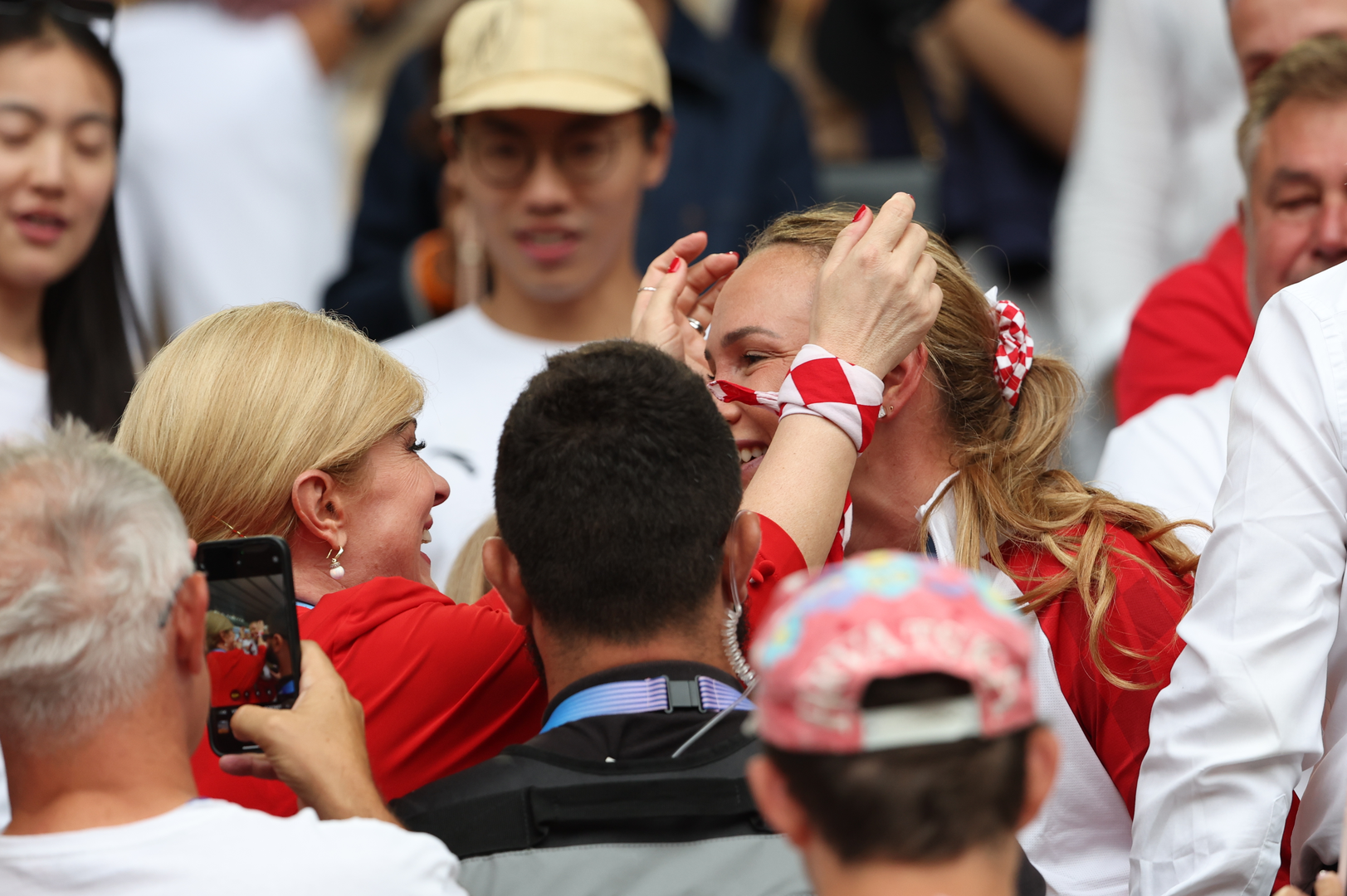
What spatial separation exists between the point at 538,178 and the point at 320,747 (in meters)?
2.30

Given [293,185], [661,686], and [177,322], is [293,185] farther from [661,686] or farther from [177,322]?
[661,686]

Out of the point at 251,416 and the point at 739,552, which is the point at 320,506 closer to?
the point at 251,416

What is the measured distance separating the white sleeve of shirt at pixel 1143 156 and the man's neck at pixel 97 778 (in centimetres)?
321

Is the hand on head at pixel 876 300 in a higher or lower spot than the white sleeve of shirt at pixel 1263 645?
higher

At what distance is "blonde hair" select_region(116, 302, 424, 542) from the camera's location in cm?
220

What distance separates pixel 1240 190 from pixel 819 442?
2.46 m

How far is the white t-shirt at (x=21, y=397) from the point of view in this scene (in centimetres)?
370

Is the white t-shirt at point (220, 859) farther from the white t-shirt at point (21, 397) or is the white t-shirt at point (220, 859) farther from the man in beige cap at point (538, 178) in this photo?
the white t-shirt at point (21, 397)

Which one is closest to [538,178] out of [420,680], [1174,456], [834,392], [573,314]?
[573,314]

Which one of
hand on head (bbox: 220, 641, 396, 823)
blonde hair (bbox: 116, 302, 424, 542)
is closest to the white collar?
blonde hair (bbox: 116, 302, 424, 542)

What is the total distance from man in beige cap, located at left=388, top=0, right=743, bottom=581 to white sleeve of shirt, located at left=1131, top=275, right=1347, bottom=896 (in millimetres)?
2048

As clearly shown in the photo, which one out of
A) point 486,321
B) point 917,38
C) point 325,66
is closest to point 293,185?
point 325,66

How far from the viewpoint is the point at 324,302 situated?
481 centimetres

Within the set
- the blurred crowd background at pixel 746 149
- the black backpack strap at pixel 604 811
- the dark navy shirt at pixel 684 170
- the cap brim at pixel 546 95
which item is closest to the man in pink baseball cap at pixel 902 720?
the black backpack strap at pixel 604 811
